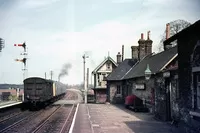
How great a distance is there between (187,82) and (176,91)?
5.14 m

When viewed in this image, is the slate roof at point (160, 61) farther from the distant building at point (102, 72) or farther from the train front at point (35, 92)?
the distant building at point (102, 72)

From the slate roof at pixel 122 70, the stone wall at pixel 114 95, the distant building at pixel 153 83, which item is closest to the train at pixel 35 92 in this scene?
the distant building at pixel 153 83

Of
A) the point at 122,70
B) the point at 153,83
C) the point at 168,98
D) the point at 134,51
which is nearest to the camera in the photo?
the point at 168,98

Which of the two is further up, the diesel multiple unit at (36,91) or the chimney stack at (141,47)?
the chimney stack at (141,47)

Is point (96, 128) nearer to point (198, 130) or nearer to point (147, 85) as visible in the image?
point (198, 130)

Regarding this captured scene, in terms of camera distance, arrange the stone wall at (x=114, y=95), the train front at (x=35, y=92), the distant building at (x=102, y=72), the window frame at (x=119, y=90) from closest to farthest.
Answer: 1. the train front at (x=35, y=92)
2. the stone wall at (x=114, y=95)
3. the window frame at (x=119, y=90)
4. the distant building at (x=102, y=72)

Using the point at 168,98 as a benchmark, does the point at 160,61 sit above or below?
above

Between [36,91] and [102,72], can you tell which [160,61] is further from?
[102,72]

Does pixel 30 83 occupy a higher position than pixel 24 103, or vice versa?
pixel 30 83

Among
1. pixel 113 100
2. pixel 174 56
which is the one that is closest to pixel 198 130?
pixel 174 56

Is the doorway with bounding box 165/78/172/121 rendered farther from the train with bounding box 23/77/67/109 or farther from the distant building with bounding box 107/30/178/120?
the train with bounding box 23/77/67/109

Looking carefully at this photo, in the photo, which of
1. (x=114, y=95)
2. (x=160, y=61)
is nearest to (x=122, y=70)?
(x=114, y=95)

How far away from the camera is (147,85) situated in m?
23.0

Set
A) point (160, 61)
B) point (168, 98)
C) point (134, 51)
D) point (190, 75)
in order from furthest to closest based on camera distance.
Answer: point (134, 51) < point (160, 61) < point (168, 98) < point (190, 75)
